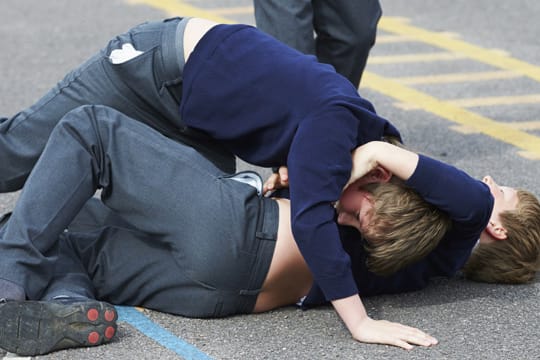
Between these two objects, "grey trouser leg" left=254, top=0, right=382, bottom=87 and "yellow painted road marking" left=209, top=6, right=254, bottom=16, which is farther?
"yellow painted road marking" left=209, top=6, right=254, bottom=16

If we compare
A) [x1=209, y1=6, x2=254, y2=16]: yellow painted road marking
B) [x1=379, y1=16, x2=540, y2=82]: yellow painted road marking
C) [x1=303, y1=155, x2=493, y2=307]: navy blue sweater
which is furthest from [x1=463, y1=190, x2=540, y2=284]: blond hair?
[x1=209, y1=6, x2=254, y2=16]: yellow painted road marking

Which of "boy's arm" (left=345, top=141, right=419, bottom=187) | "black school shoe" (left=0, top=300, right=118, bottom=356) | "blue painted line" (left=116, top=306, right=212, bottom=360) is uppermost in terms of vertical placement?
"boy's arm" (left=345, top=141, right=419, bottom=187)

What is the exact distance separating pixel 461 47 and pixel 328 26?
2.67 m

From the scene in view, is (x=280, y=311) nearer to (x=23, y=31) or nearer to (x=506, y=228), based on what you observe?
(x=506, y=228)

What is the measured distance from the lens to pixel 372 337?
11.6 feet

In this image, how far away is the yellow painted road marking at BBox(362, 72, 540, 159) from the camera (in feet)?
19.1

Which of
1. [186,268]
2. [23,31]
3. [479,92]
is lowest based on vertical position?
[23,31]

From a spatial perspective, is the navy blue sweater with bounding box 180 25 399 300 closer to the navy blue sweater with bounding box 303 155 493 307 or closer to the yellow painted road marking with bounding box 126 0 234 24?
the navy blue sweater with bounding box 303 155 493 307

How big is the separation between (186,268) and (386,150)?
75 cm

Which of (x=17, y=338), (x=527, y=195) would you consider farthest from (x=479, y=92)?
(x=17, y=338)

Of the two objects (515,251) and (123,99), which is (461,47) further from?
(123,99)

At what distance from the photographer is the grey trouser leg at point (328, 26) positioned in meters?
4.86

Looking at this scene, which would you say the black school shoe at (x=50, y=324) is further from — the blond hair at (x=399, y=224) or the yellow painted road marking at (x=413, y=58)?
the yellow painted road marking at (x=413, y=58)

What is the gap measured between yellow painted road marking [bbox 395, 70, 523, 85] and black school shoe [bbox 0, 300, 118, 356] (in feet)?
12.5
